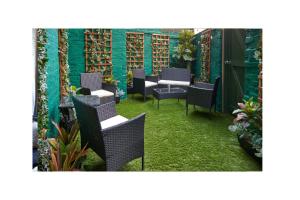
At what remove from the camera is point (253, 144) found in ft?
8.47

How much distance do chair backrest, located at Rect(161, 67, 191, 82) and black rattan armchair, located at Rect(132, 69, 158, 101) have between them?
1.10 feet

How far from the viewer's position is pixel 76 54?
5.30 meters

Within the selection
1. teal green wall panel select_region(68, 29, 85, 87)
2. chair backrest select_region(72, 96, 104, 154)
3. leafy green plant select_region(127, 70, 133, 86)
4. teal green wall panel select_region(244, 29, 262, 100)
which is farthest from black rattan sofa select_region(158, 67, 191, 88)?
chair backrest select_region(72, 96, 104, 154)

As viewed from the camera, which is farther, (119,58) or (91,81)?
(119,58)

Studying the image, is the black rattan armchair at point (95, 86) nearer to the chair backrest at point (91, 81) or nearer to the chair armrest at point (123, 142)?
the chair backrest at point (91, 81)

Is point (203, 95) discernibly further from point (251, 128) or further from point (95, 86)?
point (95, 86)

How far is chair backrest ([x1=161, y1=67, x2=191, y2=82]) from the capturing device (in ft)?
19.8

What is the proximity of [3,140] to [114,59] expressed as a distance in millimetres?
4021

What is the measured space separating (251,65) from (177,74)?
2858 mm

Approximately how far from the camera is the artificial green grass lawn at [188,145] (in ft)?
8.43

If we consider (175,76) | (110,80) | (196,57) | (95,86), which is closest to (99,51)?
(110,80)

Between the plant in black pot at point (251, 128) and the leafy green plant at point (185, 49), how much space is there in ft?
15.0
